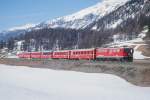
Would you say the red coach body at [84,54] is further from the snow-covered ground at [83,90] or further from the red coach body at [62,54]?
the snow-covered ground at [83,90]

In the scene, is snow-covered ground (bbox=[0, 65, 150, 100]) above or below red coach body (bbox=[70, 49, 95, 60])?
below

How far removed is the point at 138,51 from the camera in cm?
9888

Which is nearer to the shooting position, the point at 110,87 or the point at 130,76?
the point at 110,87

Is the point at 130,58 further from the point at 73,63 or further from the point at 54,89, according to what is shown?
the point at 54,89

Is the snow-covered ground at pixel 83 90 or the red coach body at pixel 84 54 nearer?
the snow-covered ground at pixel 83 90

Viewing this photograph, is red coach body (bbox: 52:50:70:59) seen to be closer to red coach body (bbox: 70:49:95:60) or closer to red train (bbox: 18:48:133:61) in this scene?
red train (bbox: 18:48:133:61)

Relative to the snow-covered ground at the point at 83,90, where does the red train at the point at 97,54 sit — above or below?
above

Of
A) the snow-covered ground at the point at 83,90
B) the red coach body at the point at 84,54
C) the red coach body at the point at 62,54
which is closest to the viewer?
the snow-covered ground at the point at 83,90

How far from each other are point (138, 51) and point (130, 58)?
38.3 m

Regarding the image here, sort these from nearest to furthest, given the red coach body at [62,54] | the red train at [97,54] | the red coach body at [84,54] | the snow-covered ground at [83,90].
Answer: the snow-covered ground at [83,90]
the red train at [97,54]
the red coach body at [84,54]
the red coach body at [62,54]

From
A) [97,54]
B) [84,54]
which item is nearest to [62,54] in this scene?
[84,54]

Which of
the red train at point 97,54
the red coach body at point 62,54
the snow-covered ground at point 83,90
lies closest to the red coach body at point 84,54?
the red train at point 97,54

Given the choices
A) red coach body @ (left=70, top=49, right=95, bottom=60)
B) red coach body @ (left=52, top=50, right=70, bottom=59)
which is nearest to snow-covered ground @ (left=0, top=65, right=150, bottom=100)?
red coach body @ (left=70, top=49, right=95, bottom=60)

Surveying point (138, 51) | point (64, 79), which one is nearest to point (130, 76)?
point (64, 79)
